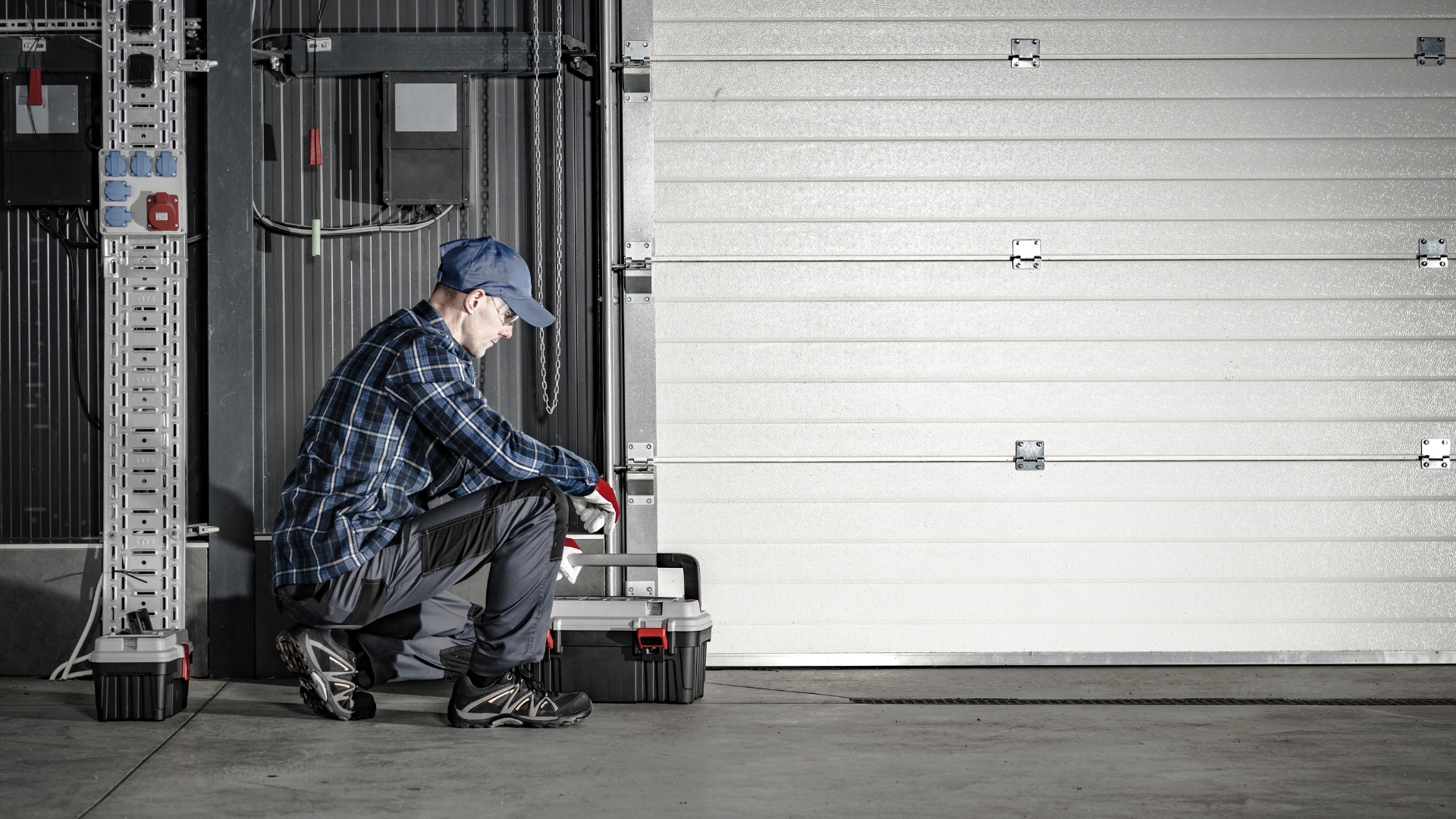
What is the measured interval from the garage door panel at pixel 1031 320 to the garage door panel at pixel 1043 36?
3.09 feet

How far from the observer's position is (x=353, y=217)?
4387 millimetres

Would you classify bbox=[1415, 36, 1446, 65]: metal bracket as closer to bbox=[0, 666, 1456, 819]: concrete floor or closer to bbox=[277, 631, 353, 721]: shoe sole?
bbox=[0, 666, 1456, 819]: concrete floor

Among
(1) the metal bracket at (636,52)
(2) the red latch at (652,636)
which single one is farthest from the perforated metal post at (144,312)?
(2) the red latch at (652,636)

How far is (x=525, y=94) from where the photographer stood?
4422mm

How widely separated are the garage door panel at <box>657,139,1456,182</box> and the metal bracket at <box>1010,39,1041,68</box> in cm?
30

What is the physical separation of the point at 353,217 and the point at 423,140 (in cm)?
38

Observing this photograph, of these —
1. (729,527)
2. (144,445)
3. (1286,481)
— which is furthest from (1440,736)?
(144,445)

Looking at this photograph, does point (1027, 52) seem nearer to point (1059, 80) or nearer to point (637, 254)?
point (1059, 80)

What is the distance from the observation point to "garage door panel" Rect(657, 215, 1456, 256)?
448 centimetres

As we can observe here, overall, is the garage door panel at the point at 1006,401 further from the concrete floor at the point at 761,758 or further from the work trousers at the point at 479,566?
the work trousers at the point at 479,566

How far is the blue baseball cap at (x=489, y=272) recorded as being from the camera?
3436 millimetres

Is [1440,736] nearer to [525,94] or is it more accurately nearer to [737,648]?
[737,648]

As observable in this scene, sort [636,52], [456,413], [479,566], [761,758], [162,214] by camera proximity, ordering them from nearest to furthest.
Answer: [761,758], [456,413], [479,566], [162,214], [636,52]

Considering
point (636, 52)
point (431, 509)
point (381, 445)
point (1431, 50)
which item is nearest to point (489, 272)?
point (381, 445)
